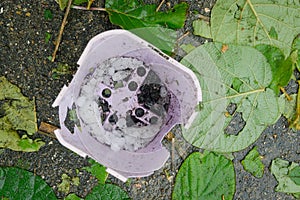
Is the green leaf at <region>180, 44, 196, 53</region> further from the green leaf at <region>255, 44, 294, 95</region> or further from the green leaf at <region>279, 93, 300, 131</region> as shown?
the green leaf at <region>279, 93, 300, 131</region>

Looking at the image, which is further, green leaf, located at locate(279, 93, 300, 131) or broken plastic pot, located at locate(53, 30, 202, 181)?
green leaf, located at locate(279, 93, 300, 131)

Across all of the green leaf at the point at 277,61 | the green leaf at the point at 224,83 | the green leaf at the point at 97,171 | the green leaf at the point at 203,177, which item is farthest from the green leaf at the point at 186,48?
the green leaf at the point at 97,171

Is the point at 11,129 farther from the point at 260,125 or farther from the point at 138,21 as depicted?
the point at 260,125

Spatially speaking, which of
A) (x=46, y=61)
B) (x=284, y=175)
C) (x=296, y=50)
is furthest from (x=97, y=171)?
(x=296, y=50)

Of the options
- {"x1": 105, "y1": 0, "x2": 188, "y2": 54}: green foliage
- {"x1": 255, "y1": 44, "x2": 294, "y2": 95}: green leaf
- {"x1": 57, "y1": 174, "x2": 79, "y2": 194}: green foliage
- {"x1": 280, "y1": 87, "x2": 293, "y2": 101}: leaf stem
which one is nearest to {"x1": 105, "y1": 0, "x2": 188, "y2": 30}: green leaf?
{"x1": 105, "y1": 0, "x2": 188, "y2": 54}: green foliage

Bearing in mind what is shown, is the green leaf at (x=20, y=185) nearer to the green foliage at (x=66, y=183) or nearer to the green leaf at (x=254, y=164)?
the green foliage at (x=66, y=183)
